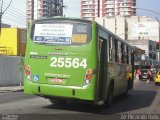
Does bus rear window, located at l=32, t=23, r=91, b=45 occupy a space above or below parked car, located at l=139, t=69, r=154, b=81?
above

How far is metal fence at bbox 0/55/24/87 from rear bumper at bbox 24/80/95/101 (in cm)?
1722

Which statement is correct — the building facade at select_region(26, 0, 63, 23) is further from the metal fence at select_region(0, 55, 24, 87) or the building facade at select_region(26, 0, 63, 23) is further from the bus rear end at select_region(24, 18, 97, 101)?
the bus rear end at select_region(24, 18, 97, 101)

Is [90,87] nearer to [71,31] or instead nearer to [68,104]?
[71,31]

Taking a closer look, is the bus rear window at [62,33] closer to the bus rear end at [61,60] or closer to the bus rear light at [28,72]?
the bus rear end at [61,60]

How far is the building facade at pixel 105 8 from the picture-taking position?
149375 millimetres

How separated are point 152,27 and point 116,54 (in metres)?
81.9

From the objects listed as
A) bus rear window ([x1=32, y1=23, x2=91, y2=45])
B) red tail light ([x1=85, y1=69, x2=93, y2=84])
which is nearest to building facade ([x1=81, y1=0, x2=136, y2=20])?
bus rear window ([x1=32, y1=23, x2=91, y2=45])

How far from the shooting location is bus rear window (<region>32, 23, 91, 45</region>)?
47.4 ft

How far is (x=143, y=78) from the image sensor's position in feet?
182

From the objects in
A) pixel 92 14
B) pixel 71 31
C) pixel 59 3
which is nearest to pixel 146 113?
pixel 71 31

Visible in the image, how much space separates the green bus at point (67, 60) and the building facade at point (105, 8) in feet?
437

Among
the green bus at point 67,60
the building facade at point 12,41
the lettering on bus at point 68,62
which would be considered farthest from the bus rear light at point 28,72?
the building facade at point 12,41

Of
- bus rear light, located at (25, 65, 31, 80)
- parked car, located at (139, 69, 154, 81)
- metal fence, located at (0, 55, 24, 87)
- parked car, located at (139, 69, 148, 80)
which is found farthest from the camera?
parked car, located at (139, 69, 148, 80)

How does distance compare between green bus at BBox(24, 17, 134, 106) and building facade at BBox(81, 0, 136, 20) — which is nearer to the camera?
green bus at BBox(24, 17, 134, 106)
